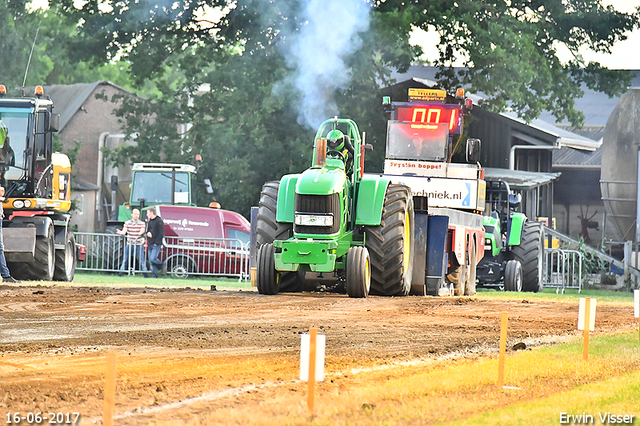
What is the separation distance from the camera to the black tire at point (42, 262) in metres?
20.4

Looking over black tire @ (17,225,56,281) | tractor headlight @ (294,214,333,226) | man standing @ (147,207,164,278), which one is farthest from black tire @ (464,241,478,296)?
man standing @ (147,207,164,278)

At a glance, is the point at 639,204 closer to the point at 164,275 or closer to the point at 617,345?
the point at 164,275

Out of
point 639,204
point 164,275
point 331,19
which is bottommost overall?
point 164,275

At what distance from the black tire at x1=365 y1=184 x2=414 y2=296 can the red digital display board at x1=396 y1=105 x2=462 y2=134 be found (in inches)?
195

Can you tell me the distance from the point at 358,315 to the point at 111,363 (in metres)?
8.42

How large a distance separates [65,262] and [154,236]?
18.1 ft

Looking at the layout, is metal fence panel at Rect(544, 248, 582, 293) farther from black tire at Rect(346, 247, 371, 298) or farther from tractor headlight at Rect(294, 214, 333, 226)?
tractor headlight at Rect(294, 214, 333, 226)

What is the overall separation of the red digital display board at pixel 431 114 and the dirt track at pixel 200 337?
5.17m

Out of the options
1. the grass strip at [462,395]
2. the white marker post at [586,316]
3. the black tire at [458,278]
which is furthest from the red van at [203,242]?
the grass strip at [462,395]

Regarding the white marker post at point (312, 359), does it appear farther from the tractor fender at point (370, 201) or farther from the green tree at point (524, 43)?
the green tree at point (524, 43)

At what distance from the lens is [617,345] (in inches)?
430

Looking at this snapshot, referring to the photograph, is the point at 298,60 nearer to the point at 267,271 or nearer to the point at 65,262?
the point at 65,262

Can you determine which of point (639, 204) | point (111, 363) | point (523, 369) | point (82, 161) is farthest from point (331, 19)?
point (82, 161)

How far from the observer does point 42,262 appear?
67.4ft
